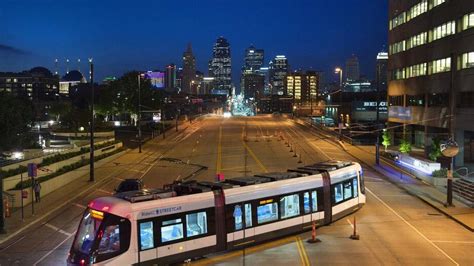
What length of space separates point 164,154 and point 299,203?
39.6m

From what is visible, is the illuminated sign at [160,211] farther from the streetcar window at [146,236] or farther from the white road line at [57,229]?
the white road line at [57,229]

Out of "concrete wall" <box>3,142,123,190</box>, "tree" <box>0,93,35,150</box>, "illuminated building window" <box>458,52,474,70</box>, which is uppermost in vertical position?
"illuminated building window" <box>458,52,474,70</box>

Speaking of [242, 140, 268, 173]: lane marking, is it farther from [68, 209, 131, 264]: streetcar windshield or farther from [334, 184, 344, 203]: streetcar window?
[68, 209, 131, 264]: streetcar windshield

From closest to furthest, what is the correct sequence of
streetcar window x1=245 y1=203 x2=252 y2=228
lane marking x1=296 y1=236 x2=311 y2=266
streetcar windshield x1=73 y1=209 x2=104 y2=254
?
streetcar windshield x1=73 y1=209 x2=104 y2=254 → lane marking x1=296 y1=236 x2=311 y2=266 → streetcar window x1=245 y1=203 x2=252 y2=228

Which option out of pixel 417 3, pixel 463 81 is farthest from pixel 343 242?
pixel 417 3

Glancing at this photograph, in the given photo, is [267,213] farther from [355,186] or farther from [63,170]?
[63,170]

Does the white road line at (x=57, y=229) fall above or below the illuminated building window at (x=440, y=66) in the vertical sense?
below

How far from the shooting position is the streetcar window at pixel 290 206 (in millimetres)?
21688

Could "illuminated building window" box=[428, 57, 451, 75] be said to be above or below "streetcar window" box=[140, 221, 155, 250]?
above

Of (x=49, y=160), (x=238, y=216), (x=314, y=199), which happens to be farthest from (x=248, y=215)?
(x=49, y=160)

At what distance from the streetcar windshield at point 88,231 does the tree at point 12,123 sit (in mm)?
21168

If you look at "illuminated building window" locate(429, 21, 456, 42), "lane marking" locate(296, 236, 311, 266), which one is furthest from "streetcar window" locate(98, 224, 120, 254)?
"illuminated building window" locate(429, 21, 456, 42)

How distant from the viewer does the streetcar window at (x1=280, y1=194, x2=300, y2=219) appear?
21.7 m

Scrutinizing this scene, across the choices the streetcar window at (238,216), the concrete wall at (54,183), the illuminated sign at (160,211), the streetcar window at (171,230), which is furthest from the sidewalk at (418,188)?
the concrete wall at (54,183)
